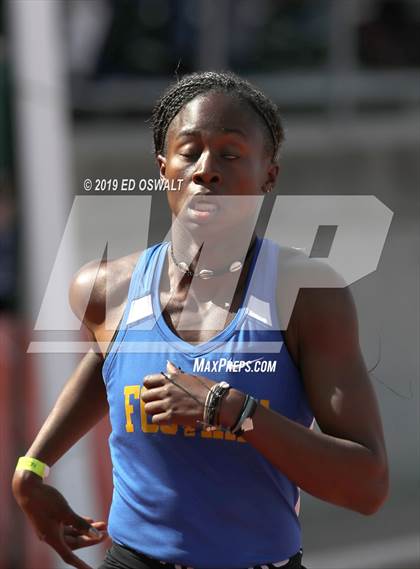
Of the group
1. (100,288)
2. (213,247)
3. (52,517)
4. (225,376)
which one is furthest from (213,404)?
(52,517)

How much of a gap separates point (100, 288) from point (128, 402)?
0.35 metres

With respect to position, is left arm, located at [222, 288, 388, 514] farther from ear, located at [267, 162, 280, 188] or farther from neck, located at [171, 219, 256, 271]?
ear, located at [267, 162, 280, 188]

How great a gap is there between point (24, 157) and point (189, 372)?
10.6 ft

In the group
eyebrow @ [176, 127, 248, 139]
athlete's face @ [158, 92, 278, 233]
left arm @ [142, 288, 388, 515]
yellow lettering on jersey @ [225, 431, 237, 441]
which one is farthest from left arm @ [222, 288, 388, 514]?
eyebrow @ [176, 127, 248, 139]

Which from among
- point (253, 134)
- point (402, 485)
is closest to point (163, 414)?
point (253, 134)

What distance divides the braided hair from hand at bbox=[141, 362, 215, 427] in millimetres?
639

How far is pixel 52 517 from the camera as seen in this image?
2.78m

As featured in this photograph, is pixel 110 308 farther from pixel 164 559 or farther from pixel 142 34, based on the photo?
pixel 142 34

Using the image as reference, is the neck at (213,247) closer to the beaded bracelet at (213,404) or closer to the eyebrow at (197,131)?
the eyebrow at (197,131)

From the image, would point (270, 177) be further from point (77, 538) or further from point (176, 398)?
point (77, 538)

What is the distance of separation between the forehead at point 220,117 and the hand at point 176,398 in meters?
0.57

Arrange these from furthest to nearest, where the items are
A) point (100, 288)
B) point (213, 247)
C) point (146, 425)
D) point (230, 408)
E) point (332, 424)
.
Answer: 1. point (100, 288)
2. point (213, 247)
3. point (146, 425)
4. point (332, 424)
5. point (230, 408)

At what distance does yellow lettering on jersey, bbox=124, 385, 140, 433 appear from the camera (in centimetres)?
252

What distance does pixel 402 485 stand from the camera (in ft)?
13.1
